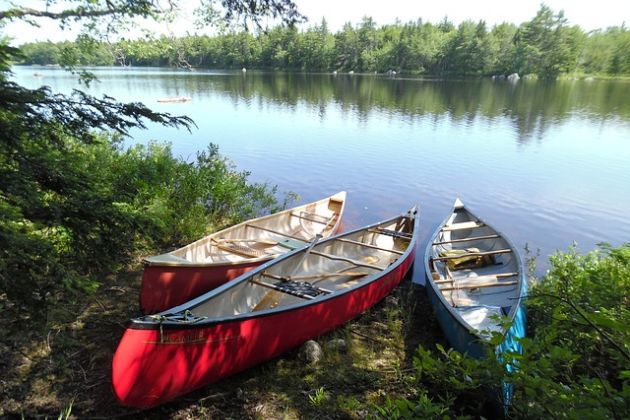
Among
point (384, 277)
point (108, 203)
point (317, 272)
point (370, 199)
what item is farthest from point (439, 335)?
point (370, 199)

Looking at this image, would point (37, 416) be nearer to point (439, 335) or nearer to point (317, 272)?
point (317, 272)

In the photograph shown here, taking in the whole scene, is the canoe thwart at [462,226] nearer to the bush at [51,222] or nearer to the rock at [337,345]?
the rock at [337,345]

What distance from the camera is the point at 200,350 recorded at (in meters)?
4.25

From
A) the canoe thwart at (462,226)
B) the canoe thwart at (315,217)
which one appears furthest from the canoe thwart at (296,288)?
the canoe thwart at (462,226)

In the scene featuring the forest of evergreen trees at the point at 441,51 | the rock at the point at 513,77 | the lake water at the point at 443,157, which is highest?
the forest of evergreen trees at the point at 441,51

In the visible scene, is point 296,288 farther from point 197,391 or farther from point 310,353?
point 197,391

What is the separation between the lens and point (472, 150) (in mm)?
20016

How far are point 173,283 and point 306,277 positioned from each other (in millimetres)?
2101

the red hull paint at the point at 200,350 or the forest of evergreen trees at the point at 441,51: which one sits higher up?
the forest of evergreen trees at the point at 441,51

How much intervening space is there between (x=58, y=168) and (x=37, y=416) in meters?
2.38

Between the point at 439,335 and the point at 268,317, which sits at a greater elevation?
the point at 268,317

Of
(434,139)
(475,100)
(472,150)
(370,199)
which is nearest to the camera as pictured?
(370,199)

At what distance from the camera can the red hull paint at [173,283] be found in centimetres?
570

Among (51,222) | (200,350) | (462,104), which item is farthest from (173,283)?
(462,104)
